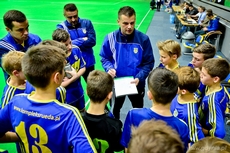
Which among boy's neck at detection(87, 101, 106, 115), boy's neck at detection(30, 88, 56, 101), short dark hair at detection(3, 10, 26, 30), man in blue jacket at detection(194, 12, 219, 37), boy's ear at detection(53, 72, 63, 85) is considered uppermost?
short dark hair at detection(3, 10, 26, 30)

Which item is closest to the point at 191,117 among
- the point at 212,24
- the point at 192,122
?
the point at 192,122

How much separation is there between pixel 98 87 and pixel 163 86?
24.3 inches

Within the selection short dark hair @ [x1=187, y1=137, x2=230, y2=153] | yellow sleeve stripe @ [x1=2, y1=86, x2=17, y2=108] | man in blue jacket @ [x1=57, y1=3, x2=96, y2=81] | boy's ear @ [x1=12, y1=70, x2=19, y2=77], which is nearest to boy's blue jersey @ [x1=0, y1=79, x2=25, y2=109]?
yellow sleeve stripe @ [x1=2, y1=86, x2=17, y2=108]

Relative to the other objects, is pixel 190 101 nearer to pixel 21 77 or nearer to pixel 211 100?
pixel 211 100

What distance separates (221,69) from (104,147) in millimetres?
1745

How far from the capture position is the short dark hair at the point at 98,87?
6.56 ft

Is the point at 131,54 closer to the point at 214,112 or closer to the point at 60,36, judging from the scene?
the point at 60,36

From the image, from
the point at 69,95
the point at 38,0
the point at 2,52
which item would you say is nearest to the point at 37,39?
the point at 2,52

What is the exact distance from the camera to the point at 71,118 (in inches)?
58.2

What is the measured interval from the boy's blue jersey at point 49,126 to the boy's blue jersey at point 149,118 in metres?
0.63

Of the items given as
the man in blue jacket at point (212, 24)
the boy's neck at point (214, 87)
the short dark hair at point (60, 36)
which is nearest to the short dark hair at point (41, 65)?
the short dark hair at point (60, 36)

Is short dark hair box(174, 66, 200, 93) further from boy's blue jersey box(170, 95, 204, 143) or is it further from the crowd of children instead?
boy's blue jersey box(170, 95, 204, 143)

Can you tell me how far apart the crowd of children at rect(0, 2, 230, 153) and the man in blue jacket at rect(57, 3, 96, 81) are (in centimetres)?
87

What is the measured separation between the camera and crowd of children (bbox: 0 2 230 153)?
1.18 metres
